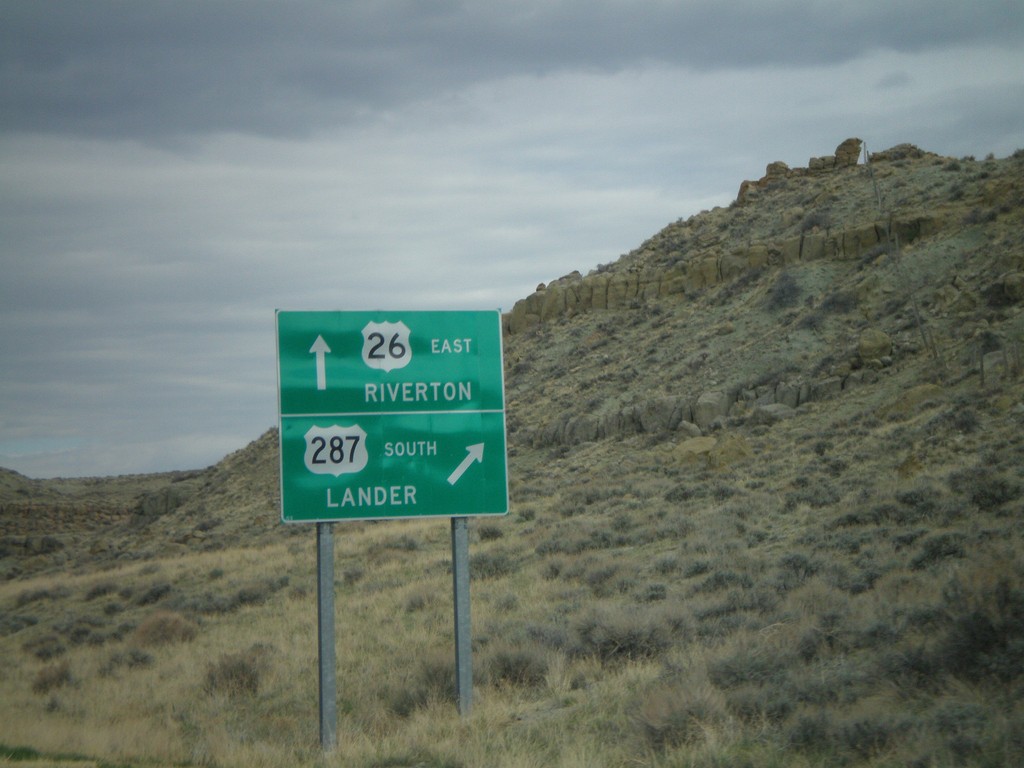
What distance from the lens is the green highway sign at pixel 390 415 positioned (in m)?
9.73

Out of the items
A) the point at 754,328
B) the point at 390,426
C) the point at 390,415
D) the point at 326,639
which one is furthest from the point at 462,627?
the point at 754,328

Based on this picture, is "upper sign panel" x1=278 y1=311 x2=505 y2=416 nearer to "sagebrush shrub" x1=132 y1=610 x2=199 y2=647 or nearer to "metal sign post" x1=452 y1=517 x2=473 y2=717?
"metal sign post" x1=452 y1=517 x2=473 y2=717

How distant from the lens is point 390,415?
32.5 ft

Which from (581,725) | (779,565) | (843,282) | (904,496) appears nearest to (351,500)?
(581,725)

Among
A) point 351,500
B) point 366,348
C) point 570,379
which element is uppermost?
point 570,379

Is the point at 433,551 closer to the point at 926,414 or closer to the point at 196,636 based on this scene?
the point at 196,636

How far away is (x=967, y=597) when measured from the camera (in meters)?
7.27

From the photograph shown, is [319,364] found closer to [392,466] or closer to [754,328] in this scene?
[392,466]

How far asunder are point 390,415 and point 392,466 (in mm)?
512

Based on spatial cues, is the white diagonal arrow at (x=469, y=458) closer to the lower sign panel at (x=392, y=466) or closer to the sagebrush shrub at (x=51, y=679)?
the lower sign panel at (x=392, y=466)

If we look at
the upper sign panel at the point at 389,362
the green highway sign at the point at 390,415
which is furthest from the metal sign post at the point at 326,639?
the upper sign panel at the point at 389,362

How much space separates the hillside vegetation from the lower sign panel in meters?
2.04

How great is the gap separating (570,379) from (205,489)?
2863cm

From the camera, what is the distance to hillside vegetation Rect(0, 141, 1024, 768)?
7182 mm
